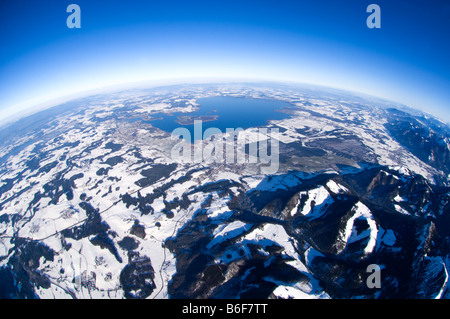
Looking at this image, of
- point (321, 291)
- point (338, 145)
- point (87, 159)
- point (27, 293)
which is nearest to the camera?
point (321, 291)

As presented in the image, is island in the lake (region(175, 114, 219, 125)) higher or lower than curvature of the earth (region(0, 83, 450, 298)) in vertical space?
higher

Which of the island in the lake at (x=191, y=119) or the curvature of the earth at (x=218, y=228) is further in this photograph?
the island in the lake at (x=191, y=119)

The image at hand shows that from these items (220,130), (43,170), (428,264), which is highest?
(220,130)

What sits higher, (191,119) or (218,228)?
(191,119)

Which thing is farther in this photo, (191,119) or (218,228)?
(191,119)

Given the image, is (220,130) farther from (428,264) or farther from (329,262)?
(428,264)

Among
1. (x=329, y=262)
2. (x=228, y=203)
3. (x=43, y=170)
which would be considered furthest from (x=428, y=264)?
(x=43, y=170)
